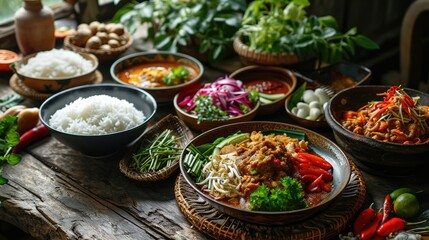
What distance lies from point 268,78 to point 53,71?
144cm

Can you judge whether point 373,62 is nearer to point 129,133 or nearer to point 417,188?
point 417,188

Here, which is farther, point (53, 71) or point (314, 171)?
point (53, 71)

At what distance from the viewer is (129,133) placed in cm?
264

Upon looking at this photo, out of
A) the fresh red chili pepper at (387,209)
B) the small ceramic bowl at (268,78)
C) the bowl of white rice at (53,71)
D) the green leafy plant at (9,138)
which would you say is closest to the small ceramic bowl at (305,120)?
the small ceramic bowl at (268,78)

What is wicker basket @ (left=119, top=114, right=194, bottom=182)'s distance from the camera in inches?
100

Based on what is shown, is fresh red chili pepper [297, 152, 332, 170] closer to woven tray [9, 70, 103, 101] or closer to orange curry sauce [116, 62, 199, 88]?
orange curry sauce [116, 62, 199, 88]

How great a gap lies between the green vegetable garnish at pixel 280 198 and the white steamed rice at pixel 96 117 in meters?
0.90

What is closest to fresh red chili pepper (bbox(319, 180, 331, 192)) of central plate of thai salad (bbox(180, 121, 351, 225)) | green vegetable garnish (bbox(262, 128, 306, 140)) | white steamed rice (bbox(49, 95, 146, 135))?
central plate of thai salad (bbox(180, 121, 351, 225))

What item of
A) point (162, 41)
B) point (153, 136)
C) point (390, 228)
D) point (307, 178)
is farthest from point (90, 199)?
point (162, 41)

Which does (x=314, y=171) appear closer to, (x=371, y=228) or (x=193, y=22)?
(x=371, y=228)

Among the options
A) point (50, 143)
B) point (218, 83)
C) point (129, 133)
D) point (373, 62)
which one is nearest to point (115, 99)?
point (129, 133)

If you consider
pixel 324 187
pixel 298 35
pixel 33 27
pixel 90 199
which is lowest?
pixel 90 199

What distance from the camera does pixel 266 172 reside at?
2.28 metres

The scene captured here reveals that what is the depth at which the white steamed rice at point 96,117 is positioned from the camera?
2.64 metres
